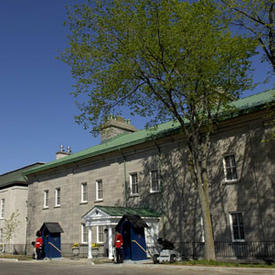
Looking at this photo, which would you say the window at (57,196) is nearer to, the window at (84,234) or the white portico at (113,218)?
the window at (84,234)

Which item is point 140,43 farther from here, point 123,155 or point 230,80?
point 123,155

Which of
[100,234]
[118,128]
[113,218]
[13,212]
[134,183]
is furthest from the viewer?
[13,212]

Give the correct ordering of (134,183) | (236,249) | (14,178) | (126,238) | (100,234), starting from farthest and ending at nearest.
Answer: (14,178) → (100,234) → (134,183) → (126,238) → (236,249)

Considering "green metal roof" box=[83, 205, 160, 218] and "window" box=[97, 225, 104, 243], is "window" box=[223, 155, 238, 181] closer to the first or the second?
"green metal roof" box=[83, 205, 160, 218]

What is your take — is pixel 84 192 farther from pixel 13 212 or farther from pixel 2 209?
pixel 2 209

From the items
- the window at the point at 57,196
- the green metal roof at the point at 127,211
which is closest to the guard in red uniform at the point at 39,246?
the green metal roof at the point at 127,211

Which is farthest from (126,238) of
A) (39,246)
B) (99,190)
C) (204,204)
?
(99,190)

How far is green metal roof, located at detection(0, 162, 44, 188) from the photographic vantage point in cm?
4463

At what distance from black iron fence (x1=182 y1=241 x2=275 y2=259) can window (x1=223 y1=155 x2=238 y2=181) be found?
13.4ft

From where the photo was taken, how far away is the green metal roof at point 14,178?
44.6m

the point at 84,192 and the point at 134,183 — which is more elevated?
the point at 134,183

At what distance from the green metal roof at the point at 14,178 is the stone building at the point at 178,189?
1022cm

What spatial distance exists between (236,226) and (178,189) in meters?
5.08

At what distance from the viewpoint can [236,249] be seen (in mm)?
21250
